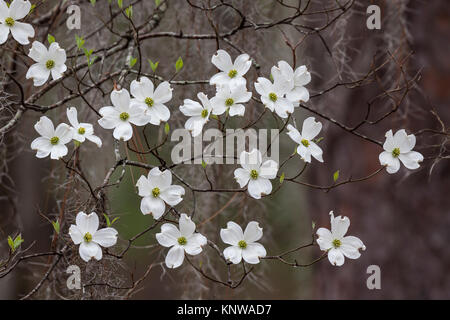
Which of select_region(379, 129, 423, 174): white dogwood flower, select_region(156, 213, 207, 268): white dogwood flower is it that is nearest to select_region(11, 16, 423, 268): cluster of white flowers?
select_region(156, 213, 207, 268): white dogwood flower

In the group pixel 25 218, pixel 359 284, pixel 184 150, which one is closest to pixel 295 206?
pixel 359 284

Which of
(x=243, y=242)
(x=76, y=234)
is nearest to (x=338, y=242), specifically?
(x=243, y=242)

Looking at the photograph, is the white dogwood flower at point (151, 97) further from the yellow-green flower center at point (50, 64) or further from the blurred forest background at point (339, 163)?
the blurred forest background at point (339, 163)

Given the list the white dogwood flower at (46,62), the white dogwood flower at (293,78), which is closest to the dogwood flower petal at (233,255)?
the white dogwood flower at (293,78)

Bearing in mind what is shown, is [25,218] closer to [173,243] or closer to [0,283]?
[0,283]

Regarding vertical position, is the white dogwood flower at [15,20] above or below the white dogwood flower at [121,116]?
above

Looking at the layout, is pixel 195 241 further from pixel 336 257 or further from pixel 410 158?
pixel 410 158

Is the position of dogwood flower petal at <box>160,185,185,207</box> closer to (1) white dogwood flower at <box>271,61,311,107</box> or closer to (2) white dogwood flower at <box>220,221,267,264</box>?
(2) white dogwood flower at <box>220,221,267,264</box>
